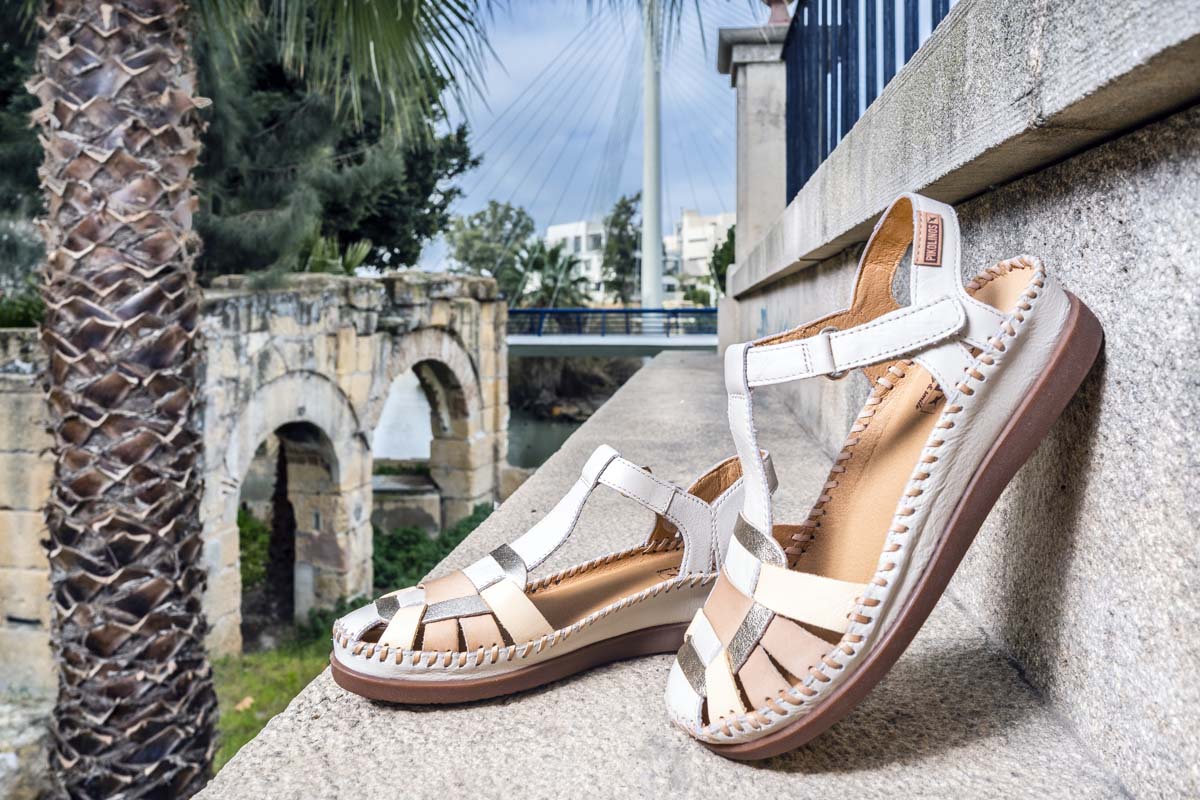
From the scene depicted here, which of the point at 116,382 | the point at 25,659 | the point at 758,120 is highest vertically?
the point at 758,120

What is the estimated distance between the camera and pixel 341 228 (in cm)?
1401

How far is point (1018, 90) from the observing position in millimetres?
951

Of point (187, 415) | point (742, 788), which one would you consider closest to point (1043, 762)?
point (742, 788)

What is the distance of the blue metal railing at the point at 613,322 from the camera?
1027 inches

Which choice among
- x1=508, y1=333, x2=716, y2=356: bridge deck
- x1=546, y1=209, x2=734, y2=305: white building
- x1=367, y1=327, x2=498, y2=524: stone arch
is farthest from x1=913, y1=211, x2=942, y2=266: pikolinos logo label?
x1=546, y1=209, x2=734, y2=305: white building

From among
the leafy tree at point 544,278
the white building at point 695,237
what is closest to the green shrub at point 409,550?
the leafy tree at point 544,278

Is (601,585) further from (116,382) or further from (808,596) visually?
(116,382)

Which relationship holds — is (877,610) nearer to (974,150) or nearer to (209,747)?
(974,150)

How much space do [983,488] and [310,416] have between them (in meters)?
8.89

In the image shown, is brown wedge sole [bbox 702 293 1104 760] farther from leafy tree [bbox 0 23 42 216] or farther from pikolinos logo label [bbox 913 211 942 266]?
leafy tree [bbox 0 23 42 216]

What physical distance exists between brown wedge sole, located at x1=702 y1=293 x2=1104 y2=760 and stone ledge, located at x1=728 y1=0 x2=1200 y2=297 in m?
0.19

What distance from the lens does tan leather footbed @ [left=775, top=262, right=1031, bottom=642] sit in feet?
3.58

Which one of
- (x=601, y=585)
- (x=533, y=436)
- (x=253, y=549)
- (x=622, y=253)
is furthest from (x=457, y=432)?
(x=622, y=253)

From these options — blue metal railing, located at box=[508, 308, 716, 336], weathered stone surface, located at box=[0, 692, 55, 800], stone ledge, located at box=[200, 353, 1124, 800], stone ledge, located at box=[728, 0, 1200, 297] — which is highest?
blue metal railing, located at box=[508, 308, 716, 336]
